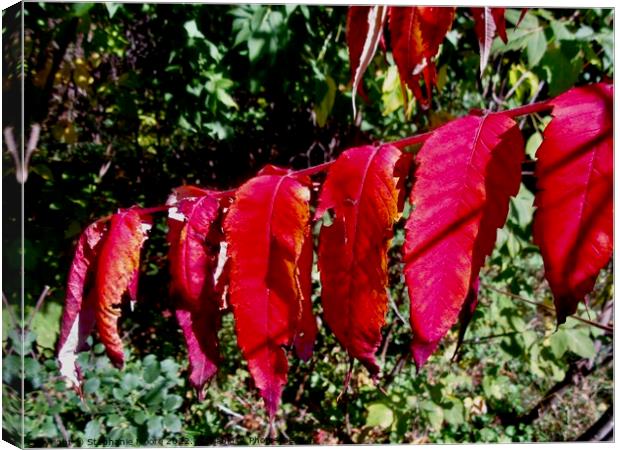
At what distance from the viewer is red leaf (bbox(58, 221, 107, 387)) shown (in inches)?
23.3

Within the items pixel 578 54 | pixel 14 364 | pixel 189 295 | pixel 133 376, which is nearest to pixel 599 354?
pixel 578 54

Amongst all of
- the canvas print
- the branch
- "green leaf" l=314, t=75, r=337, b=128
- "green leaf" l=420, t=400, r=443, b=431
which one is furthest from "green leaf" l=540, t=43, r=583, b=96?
"green leaf" l=420, t=400, r=443, b=431

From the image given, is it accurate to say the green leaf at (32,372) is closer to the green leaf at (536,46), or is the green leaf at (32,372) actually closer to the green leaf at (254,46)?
the green leaf at (254,46)

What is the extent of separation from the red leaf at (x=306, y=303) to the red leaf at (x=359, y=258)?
5cm

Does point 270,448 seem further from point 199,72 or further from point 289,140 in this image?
point 289,140

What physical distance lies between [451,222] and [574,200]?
3.0 inches

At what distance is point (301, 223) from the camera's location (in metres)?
0.47

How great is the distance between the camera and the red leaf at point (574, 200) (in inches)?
14.0

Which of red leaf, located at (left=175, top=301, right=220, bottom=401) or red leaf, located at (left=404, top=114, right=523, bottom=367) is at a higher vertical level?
red leaf, located at (left=404, top=114, right=523, bottom=367)

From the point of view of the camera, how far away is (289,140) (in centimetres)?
257

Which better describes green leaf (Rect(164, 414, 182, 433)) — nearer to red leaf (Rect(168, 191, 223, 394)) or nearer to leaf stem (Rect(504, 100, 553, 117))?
red leaf (Rect(168, 191, 223, 394))

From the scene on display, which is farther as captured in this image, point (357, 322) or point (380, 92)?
point (380, 92)

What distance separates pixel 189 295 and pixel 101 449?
3.30 feet

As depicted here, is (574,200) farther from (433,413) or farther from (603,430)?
(433,413)
